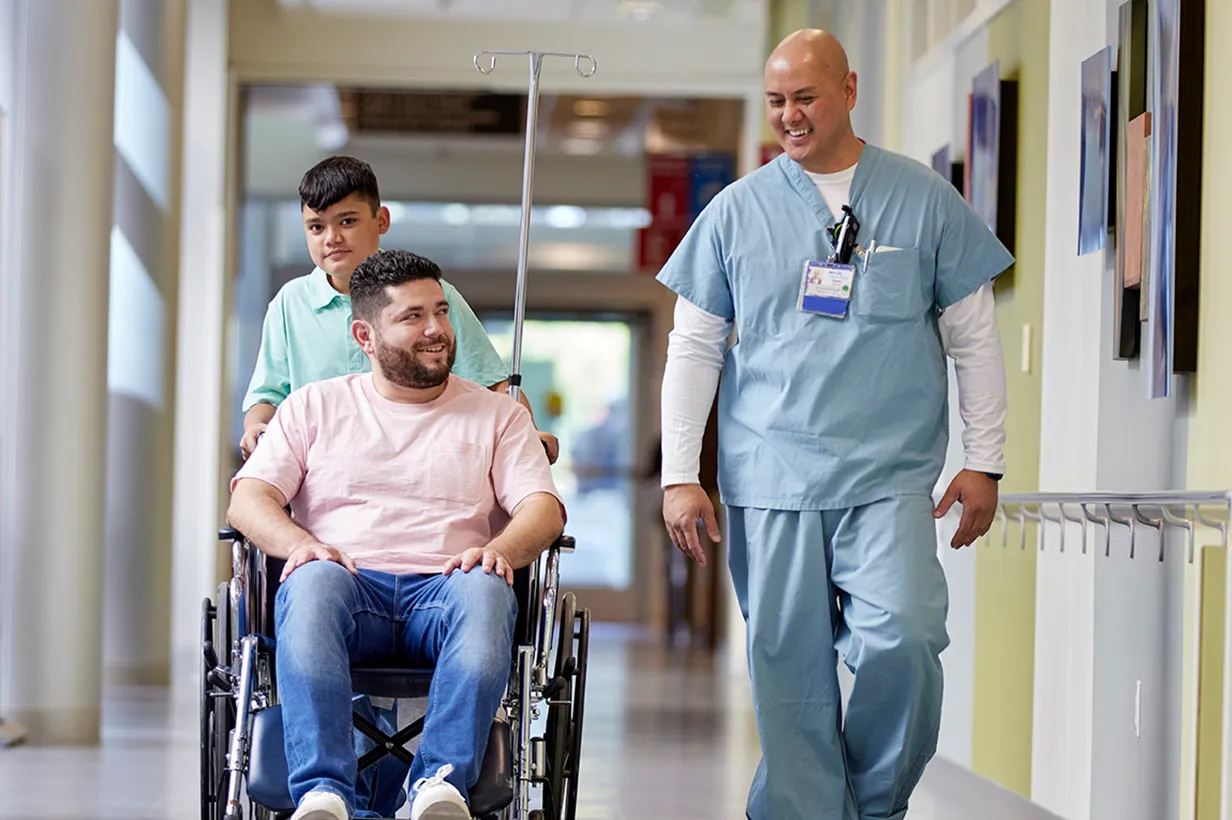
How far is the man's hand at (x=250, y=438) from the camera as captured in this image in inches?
122

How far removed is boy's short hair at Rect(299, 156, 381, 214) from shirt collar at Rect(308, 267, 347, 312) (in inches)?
5.9

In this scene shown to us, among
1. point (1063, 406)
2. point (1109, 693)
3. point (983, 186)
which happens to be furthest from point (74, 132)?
→ point (1109, 693)

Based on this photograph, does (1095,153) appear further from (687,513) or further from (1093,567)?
(687,513)

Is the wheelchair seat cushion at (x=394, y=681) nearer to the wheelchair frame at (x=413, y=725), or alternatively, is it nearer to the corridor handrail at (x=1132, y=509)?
the wheelchair frame at (x=413, y=725)

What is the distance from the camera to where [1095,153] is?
378 centimetres

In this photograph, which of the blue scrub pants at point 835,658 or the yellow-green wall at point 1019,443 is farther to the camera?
the yellow-green wall at point 1019,443

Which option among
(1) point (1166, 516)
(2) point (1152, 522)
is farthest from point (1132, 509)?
(1) point (1166, 516)

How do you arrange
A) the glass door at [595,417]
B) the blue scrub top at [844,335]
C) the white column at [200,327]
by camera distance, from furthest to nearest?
1. the glass door at [595,417]
2. the white column at [200,327]
3. the blue scrub top at [844,335]

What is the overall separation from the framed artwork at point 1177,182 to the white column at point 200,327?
5.56 metres

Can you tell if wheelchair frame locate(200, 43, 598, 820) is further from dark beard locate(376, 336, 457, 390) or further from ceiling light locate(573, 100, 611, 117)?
ceiling light locate(573, 100, 611, 117)

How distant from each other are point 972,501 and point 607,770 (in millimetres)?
2302

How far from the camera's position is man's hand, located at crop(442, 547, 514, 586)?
2.73 meters

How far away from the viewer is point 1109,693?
365cm

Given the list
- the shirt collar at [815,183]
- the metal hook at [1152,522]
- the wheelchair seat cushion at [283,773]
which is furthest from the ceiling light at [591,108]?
the wheelchair seat cushion at [283,773]
